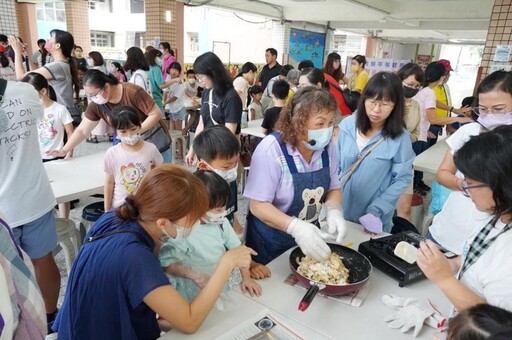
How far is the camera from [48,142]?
2.83 meters

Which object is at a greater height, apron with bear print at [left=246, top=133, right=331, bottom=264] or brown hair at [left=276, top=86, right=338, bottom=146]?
brown hair at [left=276, top=86, right=338, bottom=146]

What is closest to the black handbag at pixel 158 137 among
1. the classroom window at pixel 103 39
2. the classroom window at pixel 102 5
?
the classroom window at pixel 103 39

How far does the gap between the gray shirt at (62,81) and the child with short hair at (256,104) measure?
2483 millimetres

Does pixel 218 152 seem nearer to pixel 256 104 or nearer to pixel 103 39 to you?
pixel 256 104

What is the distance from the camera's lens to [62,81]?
135 inches

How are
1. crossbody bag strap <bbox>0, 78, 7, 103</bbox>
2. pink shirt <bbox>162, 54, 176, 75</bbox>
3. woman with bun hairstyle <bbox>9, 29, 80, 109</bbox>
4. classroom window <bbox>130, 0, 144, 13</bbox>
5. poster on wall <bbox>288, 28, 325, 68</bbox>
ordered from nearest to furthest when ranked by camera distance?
1. crossbody bag strap <bbox>0, 78, 7, 103</bbox>
2. woman with bun hairstyle <bbox>9, 29, 80, 109</bbox>
3. pink shirt <bbox>162, 54, 176, 75</bbox>
4. poster on wall <bbox>288, 28, 325, 68</bbox>
5. classroom window <bbox>130, 0, 144, 13</bbox>

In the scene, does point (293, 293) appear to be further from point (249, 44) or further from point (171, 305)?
point (249, 44)

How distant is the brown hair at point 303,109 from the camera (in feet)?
4.97

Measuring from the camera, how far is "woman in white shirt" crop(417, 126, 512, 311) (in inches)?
35.8

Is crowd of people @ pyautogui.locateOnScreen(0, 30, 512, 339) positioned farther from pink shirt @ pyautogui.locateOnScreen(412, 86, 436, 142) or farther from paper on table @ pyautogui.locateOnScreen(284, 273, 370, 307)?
pink shirt @ pyautogui.locateOnScreen(412, 86, 436, 142)

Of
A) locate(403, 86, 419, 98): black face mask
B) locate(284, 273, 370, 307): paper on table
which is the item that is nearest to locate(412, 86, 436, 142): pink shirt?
locate(403, 86, 419, 98): black face mask

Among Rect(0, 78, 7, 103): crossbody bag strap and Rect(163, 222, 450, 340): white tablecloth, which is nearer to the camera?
Rect(163, 222, 450, 340): white tablecloth

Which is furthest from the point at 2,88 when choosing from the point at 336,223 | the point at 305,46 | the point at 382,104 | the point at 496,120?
the point at 305,46

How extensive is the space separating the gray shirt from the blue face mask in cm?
282
